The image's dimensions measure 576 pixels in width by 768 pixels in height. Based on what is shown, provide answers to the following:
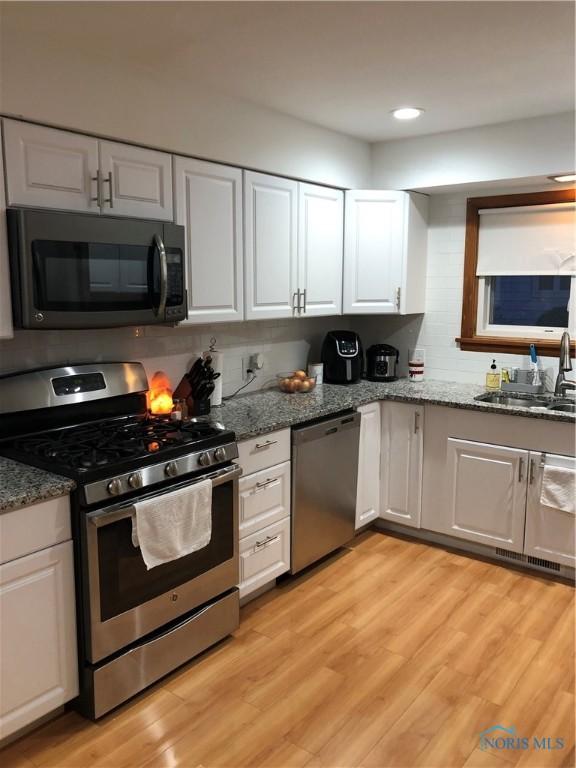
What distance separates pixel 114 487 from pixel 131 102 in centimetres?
153

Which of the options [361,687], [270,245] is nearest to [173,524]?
[361,687]

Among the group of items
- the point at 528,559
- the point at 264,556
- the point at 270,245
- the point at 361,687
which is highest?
the point at 270,245

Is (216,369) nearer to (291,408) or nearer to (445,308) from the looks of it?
(291,408)

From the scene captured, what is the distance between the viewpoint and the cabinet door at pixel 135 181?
8.27 ft

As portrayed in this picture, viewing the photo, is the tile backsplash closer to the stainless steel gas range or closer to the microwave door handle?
the stainless steel gas range

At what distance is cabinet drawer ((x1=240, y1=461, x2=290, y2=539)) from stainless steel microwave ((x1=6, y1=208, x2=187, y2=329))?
81 centimetres

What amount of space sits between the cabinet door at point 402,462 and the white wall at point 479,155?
53.3 inches

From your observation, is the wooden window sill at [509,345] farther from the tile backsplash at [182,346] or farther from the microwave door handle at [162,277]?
the microwave door handle at [162,277]

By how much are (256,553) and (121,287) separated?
52.8 inches

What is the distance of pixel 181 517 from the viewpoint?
2.37 m

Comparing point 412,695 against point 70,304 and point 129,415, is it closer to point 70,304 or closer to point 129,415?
point 129,415

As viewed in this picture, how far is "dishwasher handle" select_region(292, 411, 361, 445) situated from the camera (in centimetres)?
308

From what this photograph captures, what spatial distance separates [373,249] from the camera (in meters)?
3.88

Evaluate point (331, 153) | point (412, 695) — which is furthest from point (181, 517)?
point (331, 153)
